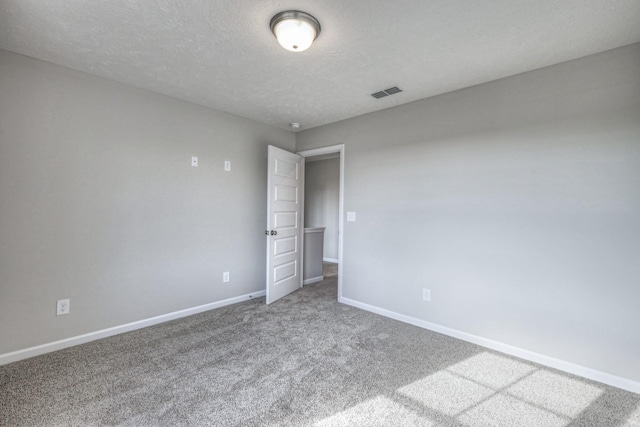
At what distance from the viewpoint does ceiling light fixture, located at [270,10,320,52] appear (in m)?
1.78

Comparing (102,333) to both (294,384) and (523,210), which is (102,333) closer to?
A: (294,384)

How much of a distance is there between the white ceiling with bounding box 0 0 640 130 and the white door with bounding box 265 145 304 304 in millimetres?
1238

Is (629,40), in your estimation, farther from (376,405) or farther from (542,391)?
(376,405)

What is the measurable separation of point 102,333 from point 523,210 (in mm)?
4011

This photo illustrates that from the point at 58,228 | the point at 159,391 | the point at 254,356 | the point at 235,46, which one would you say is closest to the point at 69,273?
the point at 58,228

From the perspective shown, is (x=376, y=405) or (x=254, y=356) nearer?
(x=376, y=405)

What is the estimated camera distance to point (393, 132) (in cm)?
334

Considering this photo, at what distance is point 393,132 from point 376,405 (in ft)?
8.88

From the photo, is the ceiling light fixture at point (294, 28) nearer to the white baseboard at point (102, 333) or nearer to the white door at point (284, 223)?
the white door at point (284, 223)

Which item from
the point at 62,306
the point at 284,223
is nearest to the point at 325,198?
the point at 284,223

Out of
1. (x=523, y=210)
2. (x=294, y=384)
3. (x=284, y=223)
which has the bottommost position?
(x=294, y=384)

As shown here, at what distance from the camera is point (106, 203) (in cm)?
272

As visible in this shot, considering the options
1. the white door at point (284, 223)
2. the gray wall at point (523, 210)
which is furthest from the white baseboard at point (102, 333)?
the gray wall at point (523, 210)

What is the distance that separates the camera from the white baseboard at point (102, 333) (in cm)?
230
